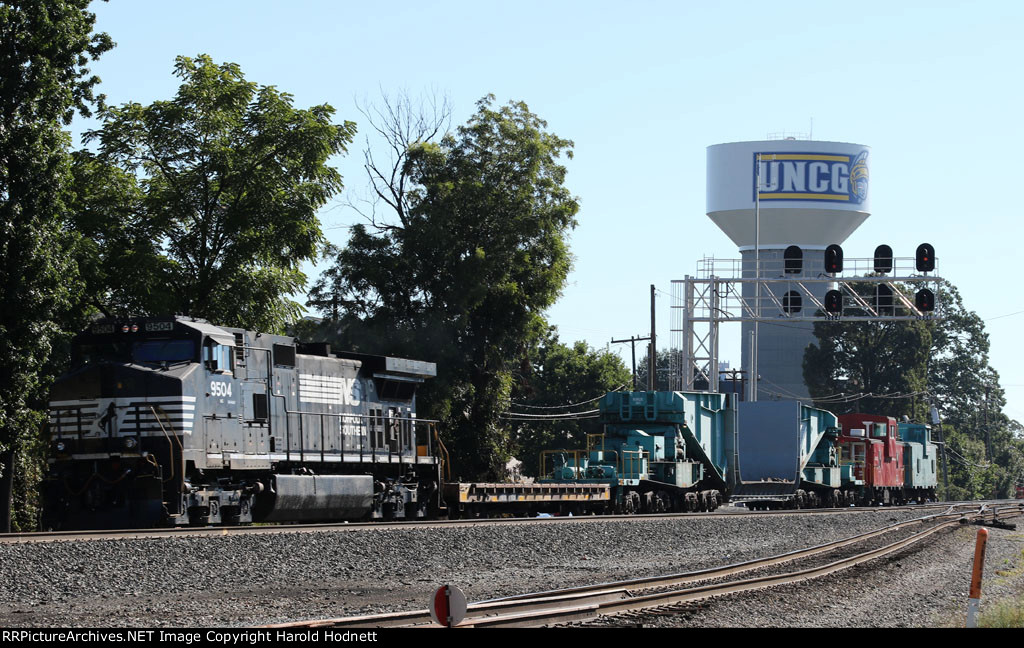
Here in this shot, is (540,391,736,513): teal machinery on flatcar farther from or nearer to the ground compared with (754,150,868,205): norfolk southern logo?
nearer to the ground

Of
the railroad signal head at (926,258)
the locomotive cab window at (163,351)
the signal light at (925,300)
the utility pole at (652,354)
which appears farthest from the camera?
the utility pole at (652,354)

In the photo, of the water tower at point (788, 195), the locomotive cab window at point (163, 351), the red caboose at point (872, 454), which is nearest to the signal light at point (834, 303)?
the red caboose at point (872, 454)

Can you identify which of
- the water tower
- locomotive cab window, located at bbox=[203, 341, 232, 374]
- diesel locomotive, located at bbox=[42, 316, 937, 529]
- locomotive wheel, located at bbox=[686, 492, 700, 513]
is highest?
the water tower

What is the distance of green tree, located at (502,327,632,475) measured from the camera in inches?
2502

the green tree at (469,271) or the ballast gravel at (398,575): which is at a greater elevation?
the green tree at (469,271)

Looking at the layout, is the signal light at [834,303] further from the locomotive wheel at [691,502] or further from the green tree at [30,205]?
the green tree at [30,205]

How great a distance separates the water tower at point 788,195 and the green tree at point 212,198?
72466 mm

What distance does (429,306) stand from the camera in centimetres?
3947

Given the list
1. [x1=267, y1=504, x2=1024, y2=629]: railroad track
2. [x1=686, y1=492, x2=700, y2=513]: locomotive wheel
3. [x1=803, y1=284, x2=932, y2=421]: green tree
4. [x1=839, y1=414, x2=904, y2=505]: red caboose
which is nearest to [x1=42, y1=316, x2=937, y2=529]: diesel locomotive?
[x1=686, y1=492, x2=700, y2=513]: locomotive wheel

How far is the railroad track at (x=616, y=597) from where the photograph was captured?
35.9 feet

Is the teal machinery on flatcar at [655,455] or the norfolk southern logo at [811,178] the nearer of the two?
the teal machinery on flatcar at [655,455]

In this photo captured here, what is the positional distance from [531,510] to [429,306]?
11.4 meters

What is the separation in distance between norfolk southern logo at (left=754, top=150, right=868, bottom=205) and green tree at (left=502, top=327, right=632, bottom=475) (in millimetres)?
35777

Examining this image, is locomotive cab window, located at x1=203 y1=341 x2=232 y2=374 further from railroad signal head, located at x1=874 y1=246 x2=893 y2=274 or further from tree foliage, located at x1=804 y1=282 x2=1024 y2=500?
tree foliage, located at x1=804 y1=282 x2=1024 y2=500
